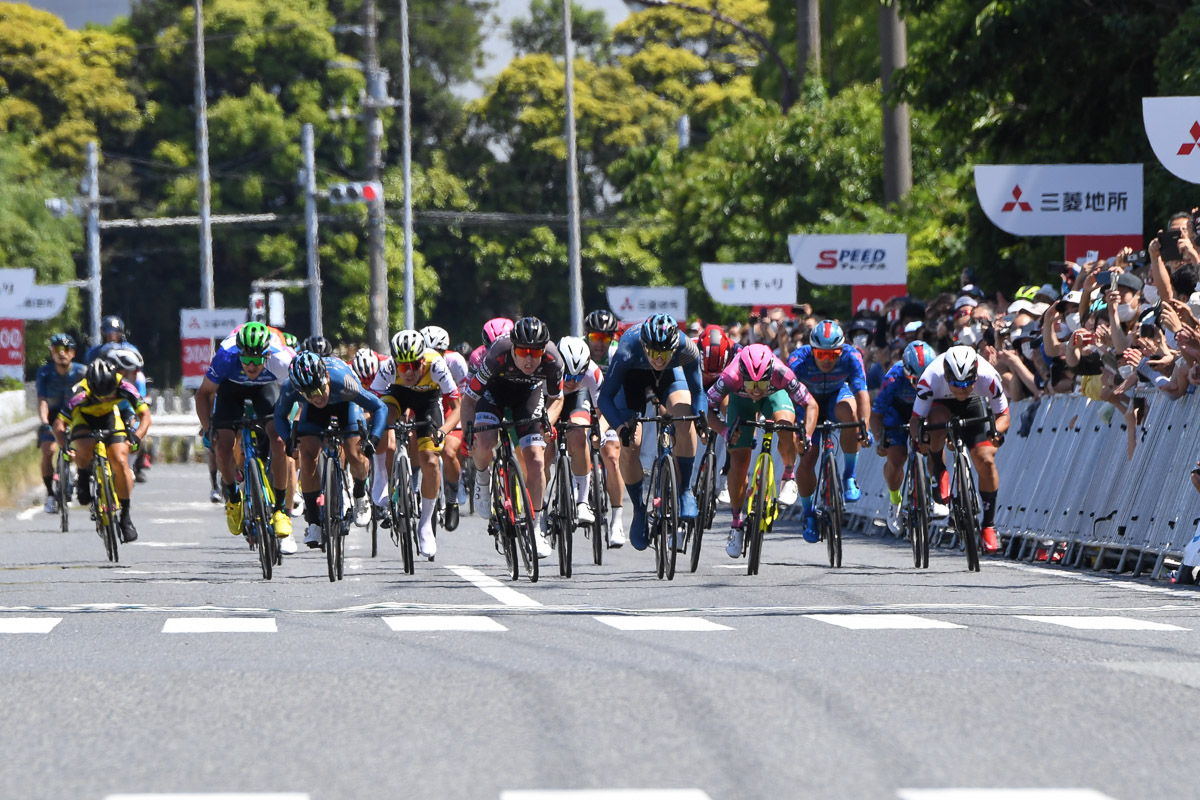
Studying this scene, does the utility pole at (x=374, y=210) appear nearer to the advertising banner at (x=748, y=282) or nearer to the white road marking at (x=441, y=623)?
the advertising banner at (x=748, y=282)

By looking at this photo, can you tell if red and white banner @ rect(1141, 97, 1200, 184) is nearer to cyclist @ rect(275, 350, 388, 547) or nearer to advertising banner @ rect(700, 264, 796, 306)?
cyclist @ rect(275, 350, 388, 547)

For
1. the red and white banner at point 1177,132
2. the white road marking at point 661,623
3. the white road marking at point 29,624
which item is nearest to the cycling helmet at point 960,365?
the red and white banner at point 1177,132

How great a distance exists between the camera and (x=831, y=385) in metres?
16.8

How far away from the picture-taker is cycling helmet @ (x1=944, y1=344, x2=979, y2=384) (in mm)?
14977

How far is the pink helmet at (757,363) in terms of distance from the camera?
1493 cm

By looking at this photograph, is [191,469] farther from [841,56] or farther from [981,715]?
[981,715]

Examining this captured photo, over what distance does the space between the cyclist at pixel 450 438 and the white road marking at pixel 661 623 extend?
5642 mm

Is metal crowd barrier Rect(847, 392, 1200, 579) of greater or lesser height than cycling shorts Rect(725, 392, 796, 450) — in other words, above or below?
below

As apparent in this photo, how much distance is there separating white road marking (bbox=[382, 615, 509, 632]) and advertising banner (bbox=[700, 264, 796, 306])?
57.2ft

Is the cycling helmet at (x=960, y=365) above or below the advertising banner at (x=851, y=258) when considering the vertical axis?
below

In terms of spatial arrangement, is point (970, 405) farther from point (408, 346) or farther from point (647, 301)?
point (647, 301)

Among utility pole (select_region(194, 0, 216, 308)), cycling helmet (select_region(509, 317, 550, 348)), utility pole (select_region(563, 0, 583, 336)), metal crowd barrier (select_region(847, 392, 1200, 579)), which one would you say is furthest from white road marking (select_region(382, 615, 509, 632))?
utility pole (select_region(194, 0, 216, 308))

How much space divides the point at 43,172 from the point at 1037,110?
47933 mm

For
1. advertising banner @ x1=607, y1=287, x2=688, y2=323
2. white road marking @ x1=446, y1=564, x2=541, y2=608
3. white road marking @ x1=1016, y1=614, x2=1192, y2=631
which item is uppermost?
advertising banner @ x1=607, y1=287, x2=688, y2=323
